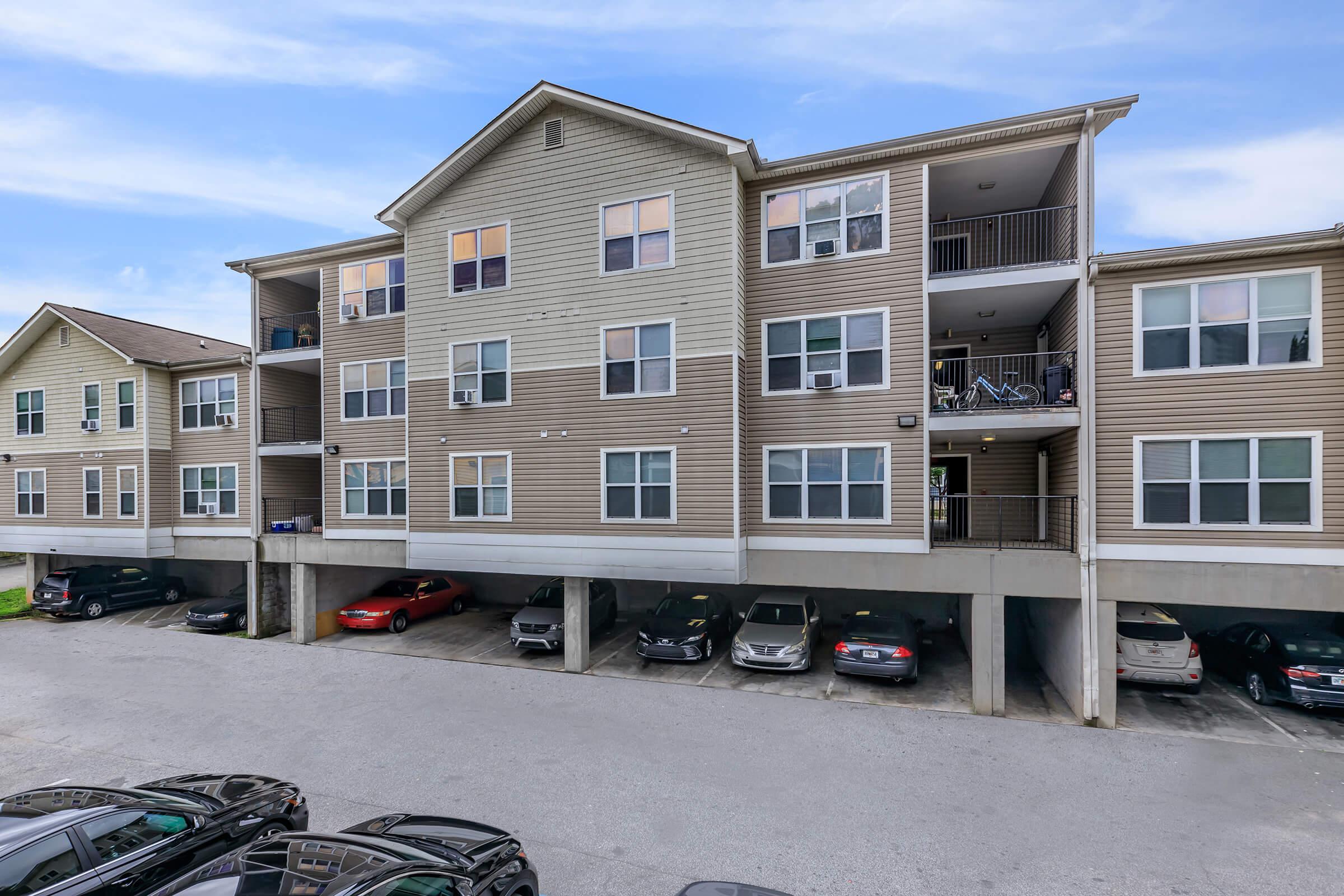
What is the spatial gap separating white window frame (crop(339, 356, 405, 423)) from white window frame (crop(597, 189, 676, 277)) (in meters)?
5.98

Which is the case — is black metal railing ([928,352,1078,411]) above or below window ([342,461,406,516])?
above

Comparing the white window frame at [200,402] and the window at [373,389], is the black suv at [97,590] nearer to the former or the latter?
the white window frame at [200,402]

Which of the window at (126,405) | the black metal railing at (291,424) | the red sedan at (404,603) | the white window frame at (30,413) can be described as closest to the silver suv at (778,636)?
the red sedan at (404,603)

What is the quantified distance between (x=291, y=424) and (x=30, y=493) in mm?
10819

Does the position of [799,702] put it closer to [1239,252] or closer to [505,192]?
[1239,252]

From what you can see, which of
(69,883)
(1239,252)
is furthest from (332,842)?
(1239,252)

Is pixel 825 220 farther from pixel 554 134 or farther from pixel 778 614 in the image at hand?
pixel 778 614

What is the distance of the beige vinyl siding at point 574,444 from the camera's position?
38.5 feet

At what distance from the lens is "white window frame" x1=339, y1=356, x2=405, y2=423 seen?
15.2 meters

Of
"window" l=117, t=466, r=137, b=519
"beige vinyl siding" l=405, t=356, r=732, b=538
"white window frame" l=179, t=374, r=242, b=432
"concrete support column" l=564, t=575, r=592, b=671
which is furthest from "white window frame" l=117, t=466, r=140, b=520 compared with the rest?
"concrete support column" l=564, t=575, r=592, b=671

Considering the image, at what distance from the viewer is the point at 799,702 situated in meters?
11.1

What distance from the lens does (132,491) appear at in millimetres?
18188

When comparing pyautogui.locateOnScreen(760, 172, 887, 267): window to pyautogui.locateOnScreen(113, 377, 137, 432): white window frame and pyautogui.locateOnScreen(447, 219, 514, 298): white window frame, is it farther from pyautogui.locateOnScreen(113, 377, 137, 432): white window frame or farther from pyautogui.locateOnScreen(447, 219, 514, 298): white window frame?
pyautogui.locateOnScreen(113, 377, 137, 432): white window frame

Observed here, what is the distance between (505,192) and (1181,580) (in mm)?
15003
